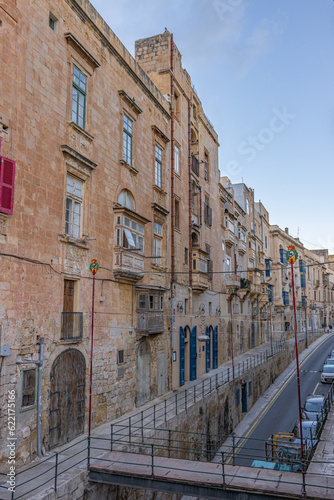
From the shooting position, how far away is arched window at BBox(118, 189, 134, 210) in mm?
18203

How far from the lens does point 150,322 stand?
1928cm

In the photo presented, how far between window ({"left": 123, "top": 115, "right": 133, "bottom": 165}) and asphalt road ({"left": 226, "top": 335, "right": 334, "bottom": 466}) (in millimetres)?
13559

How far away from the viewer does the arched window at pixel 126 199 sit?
1820 cm

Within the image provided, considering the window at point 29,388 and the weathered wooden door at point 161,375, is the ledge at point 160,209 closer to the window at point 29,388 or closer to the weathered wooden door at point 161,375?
the weathered wooden door at point 161,375

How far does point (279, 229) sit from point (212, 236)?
30932mm

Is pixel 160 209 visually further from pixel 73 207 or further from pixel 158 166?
pixel 73 207

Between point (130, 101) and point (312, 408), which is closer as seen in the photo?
point (130, 101)

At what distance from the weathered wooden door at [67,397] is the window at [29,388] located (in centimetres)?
86

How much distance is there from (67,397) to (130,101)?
43.5 ft

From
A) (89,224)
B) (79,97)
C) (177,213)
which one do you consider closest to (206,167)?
(177,213)

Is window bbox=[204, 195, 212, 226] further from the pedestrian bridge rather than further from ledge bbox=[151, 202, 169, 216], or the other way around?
the pedestrian bridge

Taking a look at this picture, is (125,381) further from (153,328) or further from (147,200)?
(147,200)

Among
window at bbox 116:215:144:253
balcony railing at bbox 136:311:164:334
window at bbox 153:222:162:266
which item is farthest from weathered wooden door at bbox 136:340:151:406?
window at bbox 116:215:144:253

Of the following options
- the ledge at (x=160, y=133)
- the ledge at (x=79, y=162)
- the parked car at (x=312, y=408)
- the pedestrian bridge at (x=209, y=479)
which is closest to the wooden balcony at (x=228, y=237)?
the ledge at (x=160, y=133)
